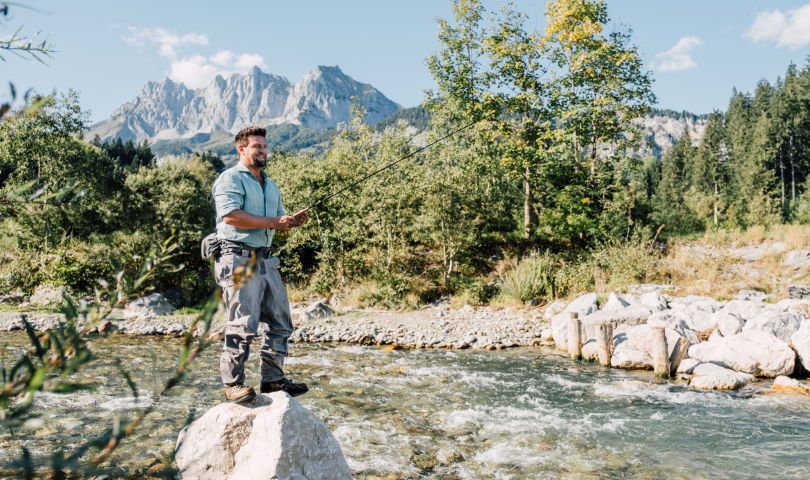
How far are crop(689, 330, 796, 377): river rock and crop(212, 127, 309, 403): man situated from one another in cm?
761

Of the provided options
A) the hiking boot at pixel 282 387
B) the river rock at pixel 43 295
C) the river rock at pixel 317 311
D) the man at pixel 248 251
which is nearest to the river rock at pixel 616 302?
the river rock at pixel 317 311

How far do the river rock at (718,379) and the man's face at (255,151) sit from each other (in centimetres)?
712

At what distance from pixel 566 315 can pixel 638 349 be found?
216 cm

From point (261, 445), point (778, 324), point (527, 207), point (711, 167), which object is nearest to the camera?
point (261, 445)

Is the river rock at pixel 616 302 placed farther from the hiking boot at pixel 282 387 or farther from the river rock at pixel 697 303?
the hiking boot at pixel 282 387

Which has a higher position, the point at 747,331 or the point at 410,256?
the point at 410,256

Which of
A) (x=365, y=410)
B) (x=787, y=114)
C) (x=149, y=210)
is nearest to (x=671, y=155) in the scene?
(x=787, y=114)

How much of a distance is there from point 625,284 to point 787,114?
63.4 m

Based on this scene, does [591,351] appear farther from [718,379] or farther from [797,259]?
[797,259]

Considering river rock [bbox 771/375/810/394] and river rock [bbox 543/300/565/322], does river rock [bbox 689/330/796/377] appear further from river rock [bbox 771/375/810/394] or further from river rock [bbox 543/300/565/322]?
river rock [bbox 543/300/565/322]

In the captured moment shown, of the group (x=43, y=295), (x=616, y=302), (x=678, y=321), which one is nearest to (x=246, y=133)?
(x=678, y=321)

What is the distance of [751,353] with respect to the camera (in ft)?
27.8

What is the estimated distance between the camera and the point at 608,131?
51.5 feet

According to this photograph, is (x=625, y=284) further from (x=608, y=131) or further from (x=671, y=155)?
(x=671, y=155)
